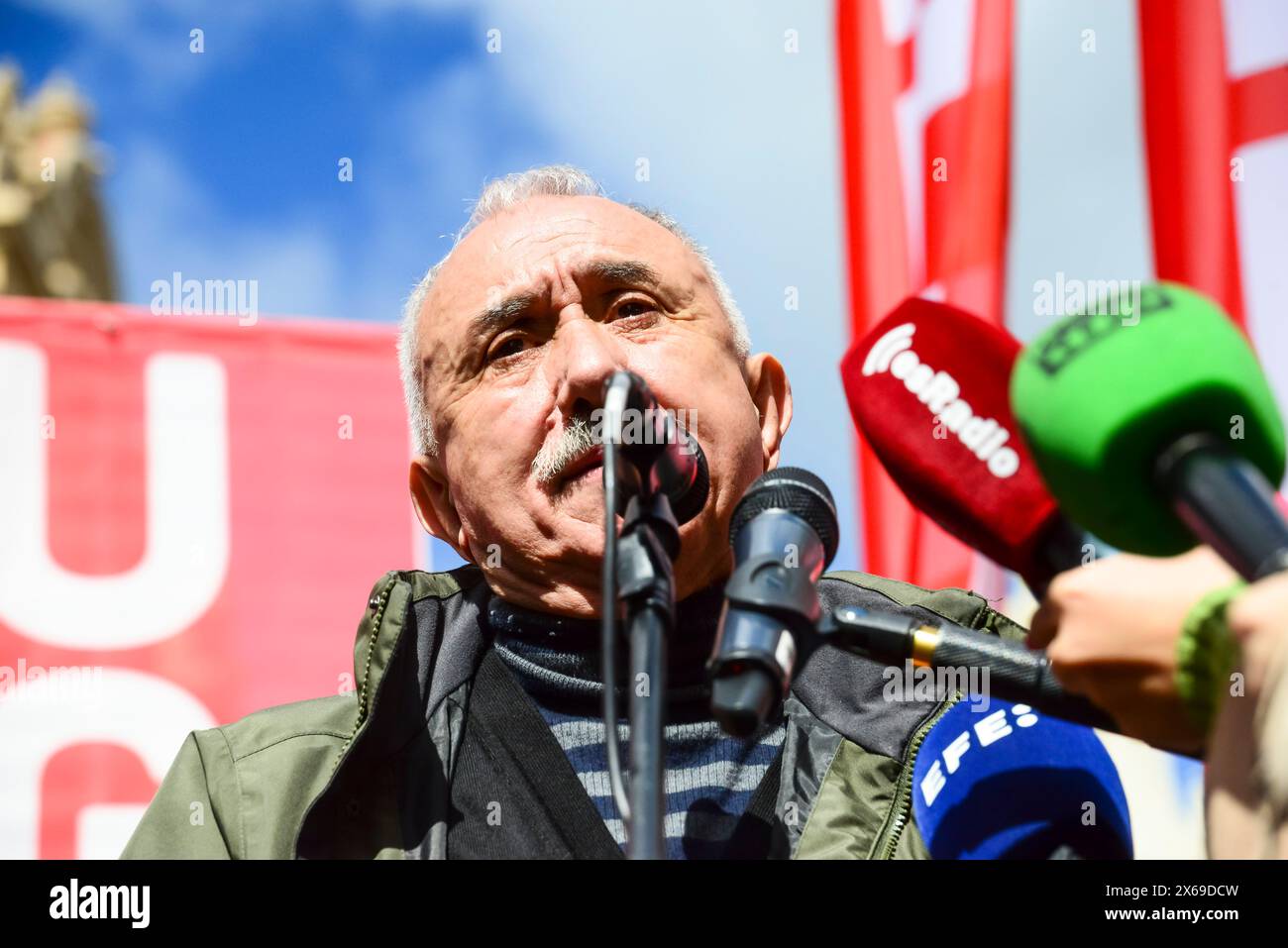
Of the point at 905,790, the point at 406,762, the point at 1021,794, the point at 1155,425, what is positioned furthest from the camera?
the point at 406,762

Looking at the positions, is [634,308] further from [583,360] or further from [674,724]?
[674,724]

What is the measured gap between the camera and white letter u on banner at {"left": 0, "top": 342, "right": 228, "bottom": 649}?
4520mm

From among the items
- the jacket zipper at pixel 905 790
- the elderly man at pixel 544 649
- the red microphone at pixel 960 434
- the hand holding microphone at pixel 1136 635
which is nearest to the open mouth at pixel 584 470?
the elderly man at pixel 544 649

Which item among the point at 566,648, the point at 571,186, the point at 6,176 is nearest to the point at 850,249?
the point at 571,186

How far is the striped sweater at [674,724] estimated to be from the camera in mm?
2434

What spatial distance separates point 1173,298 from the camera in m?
1.31

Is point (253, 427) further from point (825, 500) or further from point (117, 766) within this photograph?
point (825, 500)

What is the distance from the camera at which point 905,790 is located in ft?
7.55

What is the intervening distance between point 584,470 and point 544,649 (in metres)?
0.39

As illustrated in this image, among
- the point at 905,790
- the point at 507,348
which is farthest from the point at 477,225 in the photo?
the point at 905,790

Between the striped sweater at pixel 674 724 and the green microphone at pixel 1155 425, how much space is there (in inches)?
47.3

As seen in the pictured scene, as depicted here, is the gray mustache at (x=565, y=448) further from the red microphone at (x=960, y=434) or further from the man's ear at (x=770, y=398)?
the red microphone at (x=960, y=434)

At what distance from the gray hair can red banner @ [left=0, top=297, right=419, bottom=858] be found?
133 centimetres
